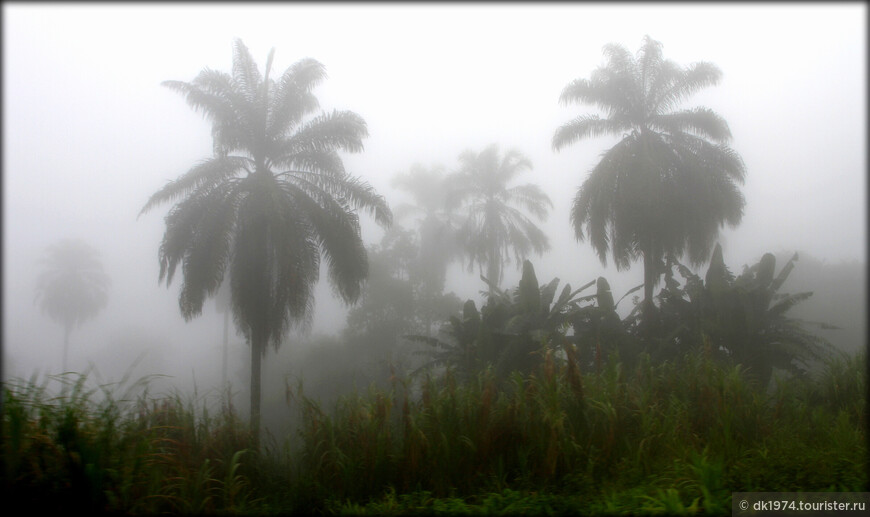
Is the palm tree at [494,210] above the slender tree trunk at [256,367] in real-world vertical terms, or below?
above

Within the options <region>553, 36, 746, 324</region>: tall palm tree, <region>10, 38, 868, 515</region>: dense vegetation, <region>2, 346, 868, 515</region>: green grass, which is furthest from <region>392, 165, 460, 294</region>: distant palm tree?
<region>2, 346, 868, 515</region>: green grass

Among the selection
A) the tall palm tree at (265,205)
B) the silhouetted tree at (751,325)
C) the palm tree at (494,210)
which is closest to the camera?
the silhouetted tree at (751,325)

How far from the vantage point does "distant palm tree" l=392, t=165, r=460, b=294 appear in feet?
88.1

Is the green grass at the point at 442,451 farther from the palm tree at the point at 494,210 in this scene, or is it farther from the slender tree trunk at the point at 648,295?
the palm tree at the point at 494,210

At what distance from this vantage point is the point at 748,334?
1318cm

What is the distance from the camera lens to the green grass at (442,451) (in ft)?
15.6

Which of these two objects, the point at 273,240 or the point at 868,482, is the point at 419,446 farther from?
the point at 273,240

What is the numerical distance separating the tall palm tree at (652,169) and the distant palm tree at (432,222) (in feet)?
34.6

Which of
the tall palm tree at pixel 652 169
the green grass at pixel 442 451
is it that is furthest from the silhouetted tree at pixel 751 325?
the green grass at pixel 442 451

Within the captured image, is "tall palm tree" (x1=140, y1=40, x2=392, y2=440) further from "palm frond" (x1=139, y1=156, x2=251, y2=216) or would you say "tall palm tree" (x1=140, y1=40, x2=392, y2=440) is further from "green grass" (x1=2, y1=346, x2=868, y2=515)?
"green grass" (x1=2, y1=346, x2=868, y2=515)

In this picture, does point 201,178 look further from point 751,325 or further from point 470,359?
point 751,325

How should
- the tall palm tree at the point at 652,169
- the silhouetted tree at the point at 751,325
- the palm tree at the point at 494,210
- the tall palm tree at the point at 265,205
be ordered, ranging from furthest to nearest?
the palm tree at the point at 494,210 → the tall palm tree at the point at 652,169 → the tall palm tree at the point at 265,205 → the silhouetted tree at the point at 751,325

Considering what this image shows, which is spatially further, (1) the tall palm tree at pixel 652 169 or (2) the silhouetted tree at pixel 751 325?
(1) the tall palm tree at pixel 652 169

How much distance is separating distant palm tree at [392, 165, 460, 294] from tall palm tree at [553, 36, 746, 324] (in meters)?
10.6
